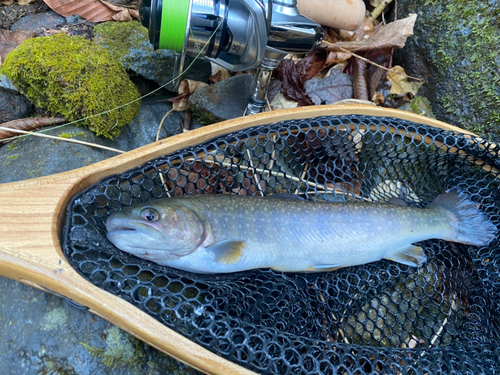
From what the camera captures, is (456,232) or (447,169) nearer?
(456,232)

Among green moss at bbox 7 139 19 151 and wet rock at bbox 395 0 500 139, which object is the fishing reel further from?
wet rock at bbox 395 0 500 139

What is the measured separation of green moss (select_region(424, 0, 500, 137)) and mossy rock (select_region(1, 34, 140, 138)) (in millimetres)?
2632

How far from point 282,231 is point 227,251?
1.04ft

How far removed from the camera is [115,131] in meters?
2.27

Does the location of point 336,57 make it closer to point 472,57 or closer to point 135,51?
point 472,57

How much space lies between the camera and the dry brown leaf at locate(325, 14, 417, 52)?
9.38ft

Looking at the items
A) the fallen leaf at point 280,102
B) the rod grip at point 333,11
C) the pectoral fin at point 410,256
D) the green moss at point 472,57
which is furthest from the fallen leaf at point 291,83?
the pectoral fin at point 410,256

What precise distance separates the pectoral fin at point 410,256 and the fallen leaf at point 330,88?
1425 millimetres

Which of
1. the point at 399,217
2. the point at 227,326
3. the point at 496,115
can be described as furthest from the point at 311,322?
the point at 496,115

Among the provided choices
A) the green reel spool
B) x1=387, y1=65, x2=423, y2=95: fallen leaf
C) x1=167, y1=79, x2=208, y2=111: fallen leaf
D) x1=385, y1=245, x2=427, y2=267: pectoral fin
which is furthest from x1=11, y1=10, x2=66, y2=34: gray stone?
x1=385, y1=245, x2=427, y2=267: pectoral fin

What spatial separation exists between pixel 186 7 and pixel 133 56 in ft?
3.24

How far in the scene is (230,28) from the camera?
5.83 ft

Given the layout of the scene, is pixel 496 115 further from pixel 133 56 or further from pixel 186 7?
pixel 133 56

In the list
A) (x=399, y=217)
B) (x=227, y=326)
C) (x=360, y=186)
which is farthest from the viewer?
(x=360, y=186)
